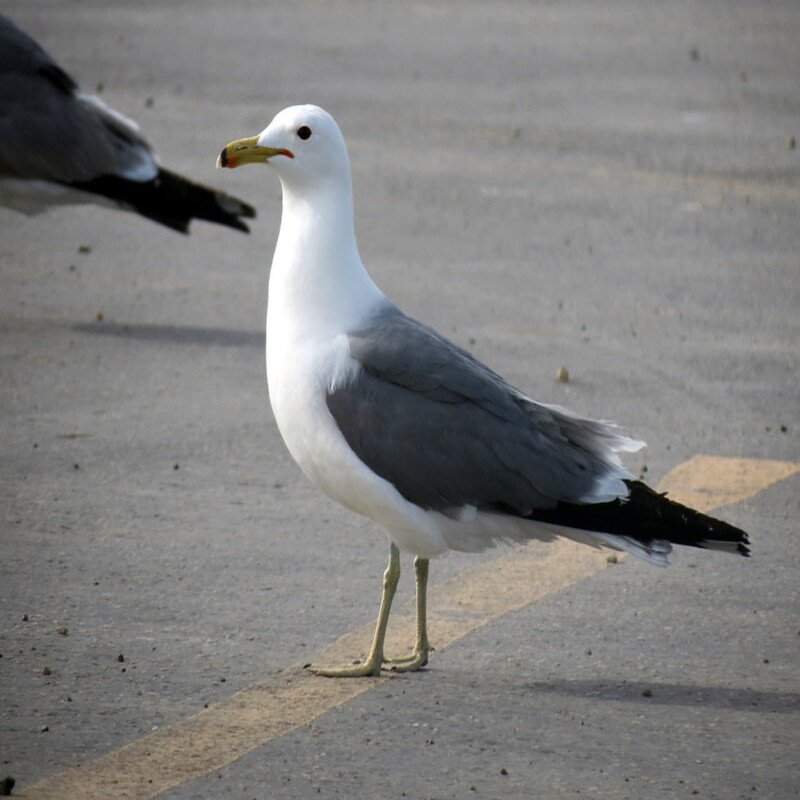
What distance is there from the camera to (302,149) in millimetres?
5758

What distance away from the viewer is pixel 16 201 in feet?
33.1

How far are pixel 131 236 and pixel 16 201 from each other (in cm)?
140

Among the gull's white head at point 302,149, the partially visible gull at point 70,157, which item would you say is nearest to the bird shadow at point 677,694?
the gull's white head at point 302,149

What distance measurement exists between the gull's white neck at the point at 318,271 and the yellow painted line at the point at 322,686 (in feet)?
3.24

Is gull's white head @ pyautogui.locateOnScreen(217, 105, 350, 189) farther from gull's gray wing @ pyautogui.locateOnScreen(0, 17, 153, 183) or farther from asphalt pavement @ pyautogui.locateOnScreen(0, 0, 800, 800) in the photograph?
gull's gray wing @ pyautogui.locateOnScreen(0, 17, 153, 183)

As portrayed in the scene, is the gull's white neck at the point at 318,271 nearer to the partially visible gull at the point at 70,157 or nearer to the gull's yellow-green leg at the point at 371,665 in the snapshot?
the gull's yellow-green leg at the point at 371,665

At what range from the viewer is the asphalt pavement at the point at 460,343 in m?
4.98

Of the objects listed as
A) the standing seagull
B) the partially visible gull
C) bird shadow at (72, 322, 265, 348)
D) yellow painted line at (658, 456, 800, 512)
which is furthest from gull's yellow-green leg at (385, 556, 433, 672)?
the partially visible gull

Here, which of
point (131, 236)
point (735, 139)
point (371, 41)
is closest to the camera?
point (131, 236)

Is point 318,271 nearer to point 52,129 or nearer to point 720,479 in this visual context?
point 720,479

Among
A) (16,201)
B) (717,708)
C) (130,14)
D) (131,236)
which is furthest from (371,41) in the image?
(717,708)

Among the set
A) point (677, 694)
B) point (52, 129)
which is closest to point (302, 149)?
point (677, 694)

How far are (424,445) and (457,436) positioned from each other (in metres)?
0.10

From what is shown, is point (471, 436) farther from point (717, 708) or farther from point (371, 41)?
point (371, 41)
